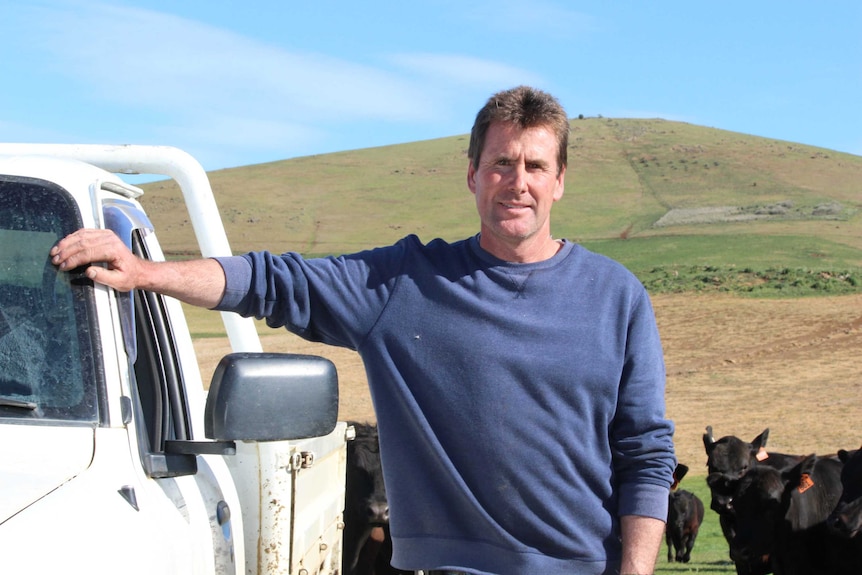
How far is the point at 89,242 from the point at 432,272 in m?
1.07

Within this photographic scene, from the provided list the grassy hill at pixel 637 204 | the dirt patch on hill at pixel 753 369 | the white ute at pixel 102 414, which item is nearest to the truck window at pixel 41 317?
the white ute at pixel 102 414

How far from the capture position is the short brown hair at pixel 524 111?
310cm

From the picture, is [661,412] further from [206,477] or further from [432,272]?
[206,477]

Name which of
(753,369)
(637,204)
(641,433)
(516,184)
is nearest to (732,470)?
(641,433)

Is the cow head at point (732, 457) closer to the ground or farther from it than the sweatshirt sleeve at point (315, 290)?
closer to the ground

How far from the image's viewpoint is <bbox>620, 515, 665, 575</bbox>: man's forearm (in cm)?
297

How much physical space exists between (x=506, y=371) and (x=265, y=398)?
869 mm

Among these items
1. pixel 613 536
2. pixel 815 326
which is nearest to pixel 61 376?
pixel 613 536

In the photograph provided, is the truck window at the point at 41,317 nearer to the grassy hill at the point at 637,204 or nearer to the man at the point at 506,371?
the man at the point at 506,371

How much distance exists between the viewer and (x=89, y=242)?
238cm

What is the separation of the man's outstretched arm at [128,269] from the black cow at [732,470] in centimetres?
867

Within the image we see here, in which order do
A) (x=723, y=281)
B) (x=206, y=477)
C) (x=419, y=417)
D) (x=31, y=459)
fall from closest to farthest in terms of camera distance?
(x=31, y=459), (x=206, y=477), (x=419, y=417), (x=723, y=281)

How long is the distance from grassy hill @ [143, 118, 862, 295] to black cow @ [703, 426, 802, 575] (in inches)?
1405

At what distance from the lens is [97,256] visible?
2.37 meters
